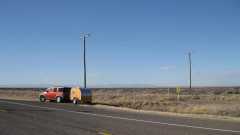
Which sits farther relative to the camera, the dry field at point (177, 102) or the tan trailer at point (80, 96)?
the tan trailer at point (80, 96)

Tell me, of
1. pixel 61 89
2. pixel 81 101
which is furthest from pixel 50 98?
pixel 81 101

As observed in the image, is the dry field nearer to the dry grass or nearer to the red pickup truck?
the dry grass

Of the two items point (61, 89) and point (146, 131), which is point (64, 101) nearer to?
point (61, 89)

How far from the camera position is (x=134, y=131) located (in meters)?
15.0

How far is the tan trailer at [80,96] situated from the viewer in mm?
40156

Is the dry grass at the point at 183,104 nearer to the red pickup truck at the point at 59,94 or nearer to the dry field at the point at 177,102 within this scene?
the dry field at the point at 177,102

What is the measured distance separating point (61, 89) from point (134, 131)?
28385 millimetres

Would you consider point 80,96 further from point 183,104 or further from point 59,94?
point 183,104

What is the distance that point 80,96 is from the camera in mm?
40031

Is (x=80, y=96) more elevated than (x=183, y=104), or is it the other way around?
(x=80, y=96)

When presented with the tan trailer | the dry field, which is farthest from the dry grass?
the tan trailer

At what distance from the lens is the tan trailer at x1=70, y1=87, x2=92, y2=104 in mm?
40156

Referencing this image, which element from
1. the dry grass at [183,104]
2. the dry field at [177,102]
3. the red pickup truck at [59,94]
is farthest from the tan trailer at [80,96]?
the dry grass at [183,104]

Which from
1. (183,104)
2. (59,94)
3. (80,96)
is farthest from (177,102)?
(59,94)
